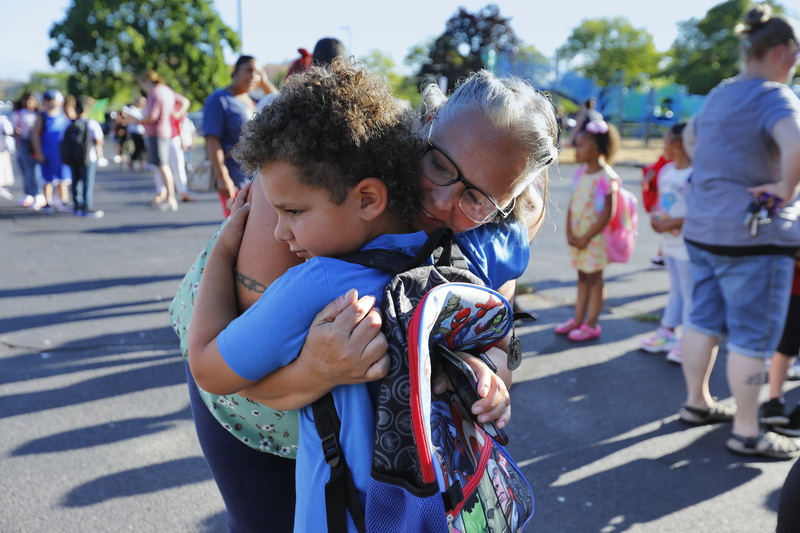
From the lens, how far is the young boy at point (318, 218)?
117 cm

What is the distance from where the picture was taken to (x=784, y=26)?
3.12 metres

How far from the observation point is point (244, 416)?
1.48m

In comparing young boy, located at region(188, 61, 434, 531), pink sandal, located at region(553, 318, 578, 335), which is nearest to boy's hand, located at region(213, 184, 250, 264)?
young boy, located at region(188, 61, 434, 531)

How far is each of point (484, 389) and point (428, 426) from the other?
17cm

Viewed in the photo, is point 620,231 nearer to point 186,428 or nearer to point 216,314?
point 186,428

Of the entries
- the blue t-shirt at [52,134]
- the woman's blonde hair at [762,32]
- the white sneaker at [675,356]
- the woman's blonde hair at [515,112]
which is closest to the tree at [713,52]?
the blue t-shirt at [52,134]

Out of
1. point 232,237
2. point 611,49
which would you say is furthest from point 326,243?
point 611,49

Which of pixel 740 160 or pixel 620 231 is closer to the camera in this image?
pixel 740 160

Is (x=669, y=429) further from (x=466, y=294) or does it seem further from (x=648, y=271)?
(x=648, y=271)

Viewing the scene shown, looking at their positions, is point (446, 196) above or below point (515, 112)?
below

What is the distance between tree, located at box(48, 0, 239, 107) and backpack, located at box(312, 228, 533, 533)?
4309 cm

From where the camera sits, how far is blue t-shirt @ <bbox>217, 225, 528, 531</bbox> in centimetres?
116

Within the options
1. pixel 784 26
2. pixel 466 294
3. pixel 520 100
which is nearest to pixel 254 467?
→ pixel 466 294

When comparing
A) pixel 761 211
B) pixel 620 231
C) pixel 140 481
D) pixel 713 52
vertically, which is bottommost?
pixel 140 481
